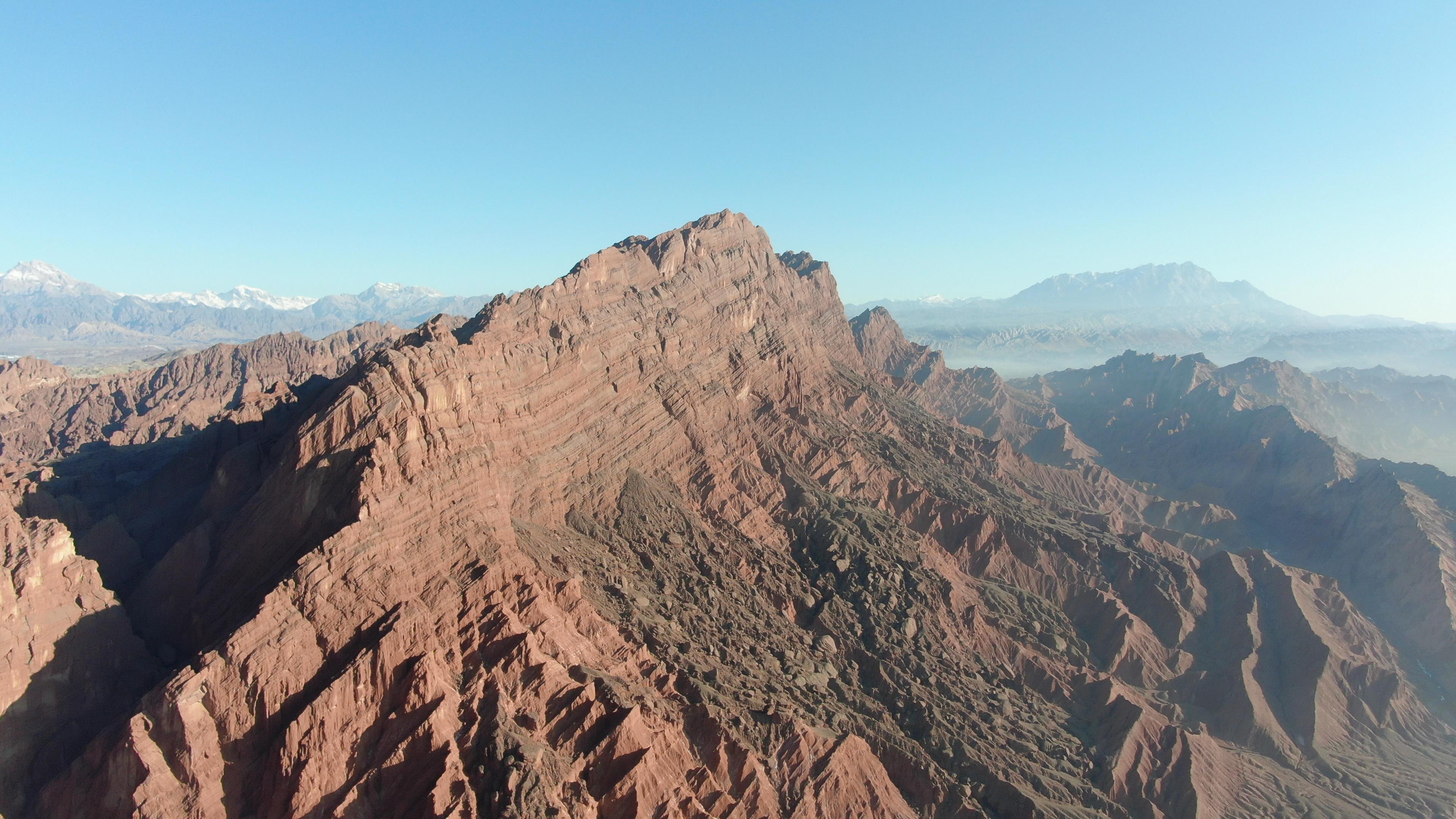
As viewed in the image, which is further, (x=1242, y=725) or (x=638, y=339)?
(x=638, y=339)

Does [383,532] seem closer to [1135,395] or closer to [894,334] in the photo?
[894,334]

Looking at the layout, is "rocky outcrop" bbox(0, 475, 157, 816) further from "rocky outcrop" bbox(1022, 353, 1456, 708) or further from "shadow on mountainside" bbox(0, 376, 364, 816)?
"rocky outcrop" bbox(1022, 353, 1456, 708)

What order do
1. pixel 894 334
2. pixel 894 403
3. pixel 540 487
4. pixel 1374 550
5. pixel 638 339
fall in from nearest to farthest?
pixel 540 487 < pixel 638 339 < pixel 1374 550 < pixel 894 403 < pixel 894 334

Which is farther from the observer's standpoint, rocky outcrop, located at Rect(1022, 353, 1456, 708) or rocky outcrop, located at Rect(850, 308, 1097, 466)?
rocky outcrop, located at Rect(850, 308, 1097, 466)

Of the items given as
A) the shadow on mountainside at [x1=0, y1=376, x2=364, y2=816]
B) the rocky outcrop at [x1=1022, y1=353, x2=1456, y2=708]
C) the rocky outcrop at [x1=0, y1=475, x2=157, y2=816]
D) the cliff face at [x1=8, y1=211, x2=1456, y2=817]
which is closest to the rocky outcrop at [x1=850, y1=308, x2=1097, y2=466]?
the rocky outcrop at [x1=1022, y1=353, x2=1456, y2=708]

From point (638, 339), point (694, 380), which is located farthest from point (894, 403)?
point (638, 339)

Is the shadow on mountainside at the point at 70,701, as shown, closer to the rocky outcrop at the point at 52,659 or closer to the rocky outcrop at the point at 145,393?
the rocky outcrop at the point at 52,659

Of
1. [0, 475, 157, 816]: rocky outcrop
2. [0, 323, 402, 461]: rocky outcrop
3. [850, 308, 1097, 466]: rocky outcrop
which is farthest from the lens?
[850, 308, 1097, 466]: rocky outcrop

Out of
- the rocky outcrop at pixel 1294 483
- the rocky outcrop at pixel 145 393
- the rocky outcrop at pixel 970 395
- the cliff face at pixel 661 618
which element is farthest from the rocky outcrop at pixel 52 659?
the rocky outcrop at pixel 970 395
